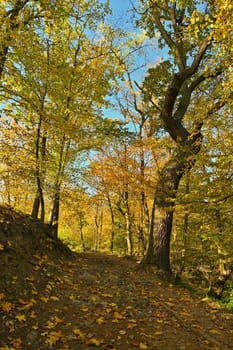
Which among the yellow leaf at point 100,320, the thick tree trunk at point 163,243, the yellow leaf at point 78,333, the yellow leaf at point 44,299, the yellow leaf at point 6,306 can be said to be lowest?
the yellow leaf at point 78,333

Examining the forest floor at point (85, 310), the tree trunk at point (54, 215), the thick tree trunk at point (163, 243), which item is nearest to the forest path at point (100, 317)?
the forest floor at point (85, 310)

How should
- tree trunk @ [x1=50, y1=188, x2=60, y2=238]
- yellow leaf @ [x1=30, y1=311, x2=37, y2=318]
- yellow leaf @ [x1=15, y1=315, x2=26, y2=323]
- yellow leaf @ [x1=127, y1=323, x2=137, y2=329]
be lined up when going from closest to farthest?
yellow leaf @ [x1=15, y1=315, x2=26, y2=323]
yellow leaf @ [x1=30, y1=311, x2=37, y2=318]
yellow leaf @ [x1=127, y1=323, x2=137, y2=329]
tree trunk @ [x1=50, y1=188, x2=60, y2=238]

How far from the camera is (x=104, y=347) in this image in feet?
12.6

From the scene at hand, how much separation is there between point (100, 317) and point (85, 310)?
0.39m

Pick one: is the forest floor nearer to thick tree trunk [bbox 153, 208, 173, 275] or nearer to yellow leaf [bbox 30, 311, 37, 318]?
yellow leaf [bbox 30, 311, 37, 318]

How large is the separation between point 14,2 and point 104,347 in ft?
25.5

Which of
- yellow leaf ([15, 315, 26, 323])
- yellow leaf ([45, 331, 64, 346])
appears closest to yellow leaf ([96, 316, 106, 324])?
yellow leaf ([45, 331, 64, 346])

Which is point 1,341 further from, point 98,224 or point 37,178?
point 98,224

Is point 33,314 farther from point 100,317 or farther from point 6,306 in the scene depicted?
point 100,317

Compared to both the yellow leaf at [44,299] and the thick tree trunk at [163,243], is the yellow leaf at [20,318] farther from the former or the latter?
the thick tree trunk at [163,243]

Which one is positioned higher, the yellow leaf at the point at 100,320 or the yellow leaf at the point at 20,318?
the yellow leaf at the point at 20,318

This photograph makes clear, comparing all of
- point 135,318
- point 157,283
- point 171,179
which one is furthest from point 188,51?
point 135,318

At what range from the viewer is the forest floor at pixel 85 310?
156 inches

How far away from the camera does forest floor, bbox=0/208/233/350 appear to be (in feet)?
13.0
